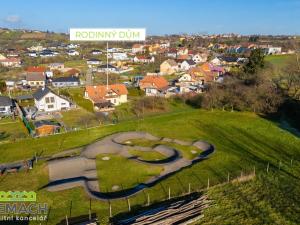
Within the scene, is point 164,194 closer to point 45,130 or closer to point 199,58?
point 45,130

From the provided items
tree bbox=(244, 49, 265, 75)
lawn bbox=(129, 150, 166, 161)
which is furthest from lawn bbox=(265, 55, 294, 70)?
lawn bbox=(129, 150, 166, 161)

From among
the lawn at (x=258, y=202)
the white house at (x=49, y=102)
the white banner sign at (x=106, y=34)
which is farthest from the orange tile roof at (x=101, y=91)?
the lawn at (x=258, y=202)

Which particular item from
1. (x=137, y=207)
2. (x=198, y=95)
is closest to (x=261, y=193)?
(x=137, y=207)

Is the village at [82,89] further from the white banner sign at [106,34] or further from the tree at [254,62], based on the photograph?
the tree at [254,62]

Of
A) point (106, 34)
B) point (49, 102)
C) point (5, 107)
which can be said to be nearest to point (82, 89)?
point (106, 34)

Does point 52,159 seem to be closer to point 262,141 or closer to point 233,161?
point 233,161

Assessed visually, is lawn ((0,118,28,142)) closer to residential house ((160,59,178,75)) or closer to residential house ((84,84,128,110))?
residential house ((84,84,128,110))
